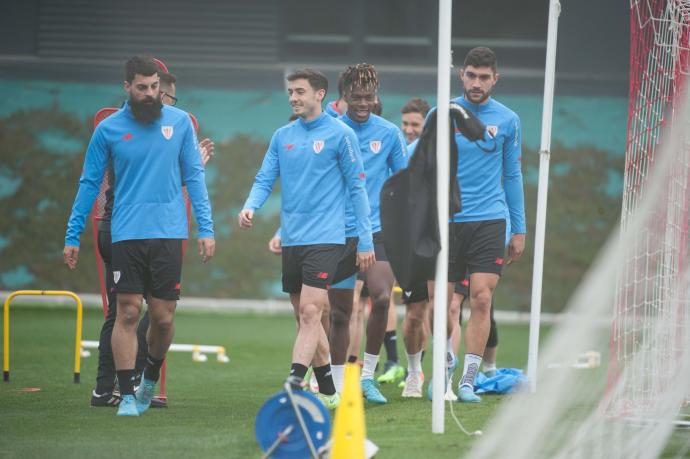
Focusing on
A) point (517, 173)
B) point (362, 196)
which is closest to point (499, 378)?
point (517, 173)

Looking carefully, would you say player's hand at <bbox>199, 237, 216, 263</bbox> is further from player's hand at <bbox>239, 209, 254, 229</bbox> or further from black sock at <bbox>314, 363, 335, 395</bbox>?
black sock at <bbox>314, 363, 335, 395</bbox>

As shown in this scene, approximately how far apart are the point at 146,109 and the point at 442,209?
191 centimetres

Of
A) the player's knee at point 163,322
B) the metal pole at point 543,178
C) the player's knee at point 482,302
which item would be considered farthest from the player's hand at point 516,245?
the player's knee at point 163,322

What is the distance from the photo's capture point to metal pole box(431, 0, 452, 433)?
5.13 m

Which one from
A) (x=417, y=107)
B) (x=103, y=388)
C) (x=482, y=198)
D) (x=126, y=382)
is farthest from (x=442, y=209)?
(x=417, y=107)

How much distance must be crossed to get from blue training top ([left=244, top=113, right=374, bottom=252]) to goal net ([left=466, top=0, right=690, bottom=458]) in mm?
1398

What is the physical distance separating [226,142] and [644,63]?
1190cm

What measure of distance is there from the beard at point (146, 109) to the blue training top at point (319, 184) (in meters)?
0.75

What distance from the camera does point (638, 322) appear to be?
6.21 metres

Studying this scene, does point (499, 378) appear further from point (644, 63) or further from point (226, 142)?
point (226, 142)

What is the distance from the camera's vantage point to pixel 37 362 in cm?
Result: 922

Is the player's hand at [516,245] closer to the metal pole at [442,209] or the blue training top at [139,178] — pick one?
the metal pole at [442,209]

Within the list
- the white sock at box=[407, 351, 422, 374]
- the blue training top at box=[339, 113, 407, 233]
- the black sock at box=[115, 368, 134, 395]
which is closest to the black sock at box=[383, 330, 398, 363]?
the white sock at box=[407, 351, 422, 374]

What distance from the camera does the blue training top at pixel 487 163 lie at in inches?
273
